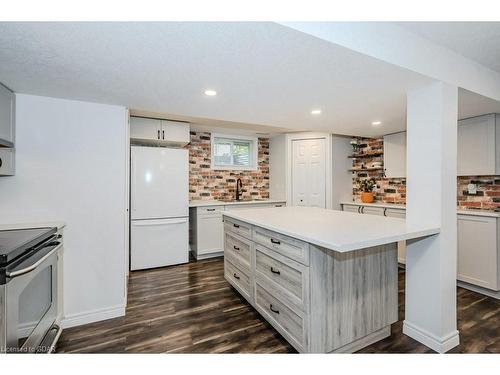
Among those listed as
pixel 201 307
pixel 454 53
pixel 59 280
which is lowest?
pixel 201 307

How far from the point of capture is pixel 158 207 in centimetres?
368

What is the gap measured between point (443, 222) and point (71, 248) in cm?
309

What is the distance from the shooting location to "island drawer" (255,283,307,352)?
5.62ft

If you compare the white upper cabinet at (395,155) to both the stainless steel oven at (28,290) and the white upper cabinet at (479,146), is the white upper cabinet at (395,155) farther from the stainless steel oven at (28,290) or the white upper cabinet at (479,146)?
the stainless steel oven at (28,290)

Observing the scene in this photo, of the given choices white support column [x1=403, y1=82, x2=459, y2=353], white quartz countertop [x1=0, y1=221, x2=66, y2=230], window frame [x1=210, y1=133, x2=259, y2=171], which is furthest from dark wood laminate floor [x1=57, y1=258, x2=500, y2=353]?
window frame [x1=210, y1=133, x2=259, y2=171]

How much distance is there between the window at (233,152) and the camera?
15.6 feet

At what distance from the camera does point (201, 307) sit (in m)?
2.55

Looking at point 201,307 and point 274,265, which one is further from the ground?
point 274,265

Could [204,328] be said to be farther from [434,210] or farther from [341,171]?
[341,171]

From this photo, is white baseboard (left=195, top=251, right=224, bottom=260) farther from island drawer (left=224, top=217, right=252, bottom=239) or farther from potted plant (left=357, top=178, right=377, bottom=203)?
potted plant (left=357, top=178, right=377, bottom=203)

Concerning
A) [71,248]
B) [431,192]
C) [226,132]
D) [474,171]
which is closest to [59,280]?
[71,248]
